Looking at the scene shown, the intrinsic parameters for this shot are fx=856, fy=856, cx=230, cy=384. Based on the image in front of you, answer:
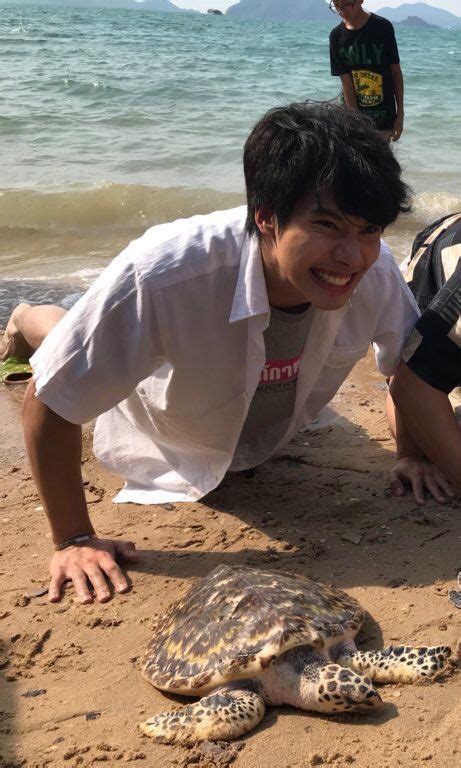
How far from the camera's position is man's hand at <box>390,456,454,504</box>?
3342 millimetres

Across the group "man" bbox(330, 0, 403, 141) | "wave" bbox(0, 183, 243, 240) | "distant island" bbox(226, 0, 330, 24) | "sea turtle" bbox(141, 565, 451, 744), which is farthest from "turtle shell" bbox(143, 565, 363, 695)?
"distant island" bbox(226, 0, 330, 24)

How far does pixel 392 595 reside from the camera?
2.73m

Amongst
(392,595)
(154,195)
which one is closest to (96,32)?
(154,195)

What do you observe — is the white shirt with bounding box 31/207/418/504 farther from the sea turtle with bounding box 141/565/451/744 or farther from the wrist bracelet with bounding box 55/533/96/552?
the sea turtle with bounding box 141/565/451/744

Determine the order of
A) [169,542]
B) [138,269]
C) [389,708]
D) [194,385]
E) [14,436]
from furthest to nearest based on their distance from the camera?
[14,436], [169,542], [194,385], [138,269], [389,708]

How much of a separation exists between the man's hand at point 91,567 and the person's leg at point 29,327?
129 cm

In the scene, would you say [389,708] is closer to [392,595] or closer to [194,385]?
[392,595]

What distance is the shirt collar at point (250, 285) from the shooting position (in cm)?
271

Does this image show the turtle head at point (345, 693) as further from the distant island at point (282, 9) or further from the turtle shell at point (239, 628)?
the distant island at point (282, 9)

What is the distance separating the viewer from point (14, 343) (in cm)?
489

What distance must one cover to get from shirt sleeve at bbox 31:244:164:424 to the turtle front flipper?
0.99 meters

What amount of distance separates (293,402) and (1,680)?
1484 millimetres

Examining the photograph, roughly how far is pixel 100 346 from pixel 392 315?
1112mm

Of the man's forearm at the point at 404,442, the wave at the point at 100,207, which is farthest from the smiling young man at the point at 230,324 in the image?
the wave at the point at 100,207
